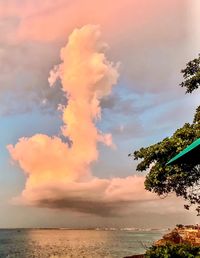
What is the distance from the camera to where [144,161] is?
49.5ft

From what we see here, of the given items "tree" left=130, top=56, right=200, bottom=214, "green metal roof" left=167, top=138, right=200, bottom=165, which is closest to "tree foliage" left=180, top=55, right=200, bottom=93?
"tree" left=130, top=56, right=200, bottom=214

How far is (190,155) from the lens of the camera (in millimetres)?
7527

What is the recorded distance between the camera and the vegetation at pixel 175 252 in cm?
1078

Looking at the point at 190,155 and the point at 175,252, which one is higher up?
the point at 190,155

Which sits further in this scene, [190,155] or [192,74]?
[192,74]

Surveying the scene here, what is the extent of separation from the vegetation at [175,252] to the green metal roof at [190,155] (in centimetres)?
354

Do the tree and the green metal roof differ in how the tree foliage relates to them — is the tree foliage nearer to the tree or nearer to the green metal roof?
the tree

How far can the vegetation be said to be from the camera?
10780 mm

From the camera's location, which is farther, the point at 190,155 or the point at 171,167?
the point at 171,167

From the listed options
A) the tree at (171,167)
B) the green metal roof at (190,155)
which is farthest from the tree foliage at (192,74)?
the green metal roof at (190,155)

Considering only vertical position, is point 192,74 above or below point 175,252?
above

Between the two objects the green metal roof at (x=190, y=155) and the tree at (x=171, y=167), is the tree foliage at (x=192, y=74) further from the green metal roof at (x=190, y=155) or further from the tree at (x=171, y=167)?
the green metal roof at (x=190, y=155)

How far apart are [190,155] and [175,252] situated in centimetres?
453

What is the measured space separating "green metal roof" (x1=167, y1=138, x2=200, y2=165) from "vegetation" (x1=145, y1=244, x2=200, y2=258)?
11.6 feet
